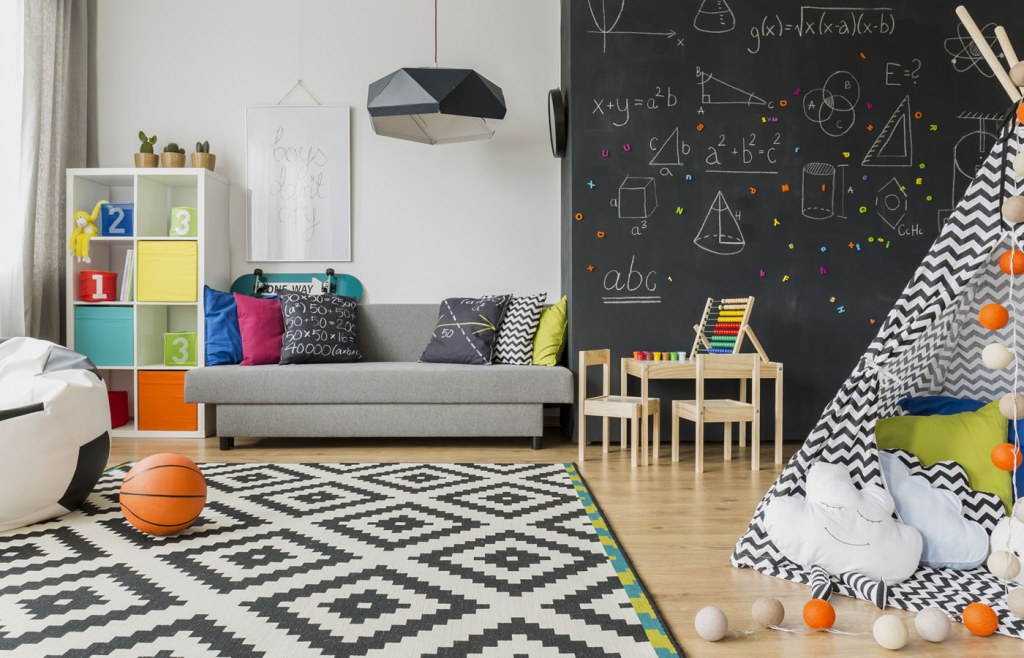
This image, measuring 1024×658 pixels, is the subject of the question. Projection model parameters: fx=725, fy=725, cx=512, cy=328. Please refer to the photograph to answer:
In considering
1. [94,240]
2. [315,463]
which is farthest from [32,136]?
[315,463]

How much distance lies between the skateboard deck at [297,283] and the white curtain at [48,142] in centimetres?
99

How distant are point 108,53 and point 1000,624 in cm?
522

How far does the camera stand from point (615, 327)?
13.0 feet

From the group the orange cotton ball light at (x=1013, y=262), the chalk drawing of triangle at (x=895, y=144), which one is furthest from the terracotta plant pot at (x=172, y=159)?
the orange cotton ball light at (x=1013, y=262)

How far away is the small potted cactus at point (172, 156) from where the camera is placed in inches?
167

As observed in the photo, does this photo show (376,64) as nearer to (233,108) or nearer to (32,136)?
(233,108)

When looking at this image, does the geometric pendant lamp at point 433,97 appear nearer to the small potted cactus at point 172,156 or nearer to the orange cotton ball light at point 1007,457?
the small potted cactus at point 172,156

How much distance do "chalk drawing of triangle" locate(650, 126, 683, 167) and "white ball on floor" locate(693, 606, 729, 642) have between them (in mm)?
2836

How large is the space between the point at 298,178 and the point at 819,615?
3.88 meters

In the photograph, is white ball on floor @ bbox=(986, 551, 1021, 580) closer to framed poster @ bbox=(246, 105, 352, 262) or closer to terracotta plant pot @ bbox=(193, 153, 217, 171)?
framed poster @ bbox=(246, 105, 352, 262)

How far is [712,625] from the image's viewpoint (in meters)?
1.55

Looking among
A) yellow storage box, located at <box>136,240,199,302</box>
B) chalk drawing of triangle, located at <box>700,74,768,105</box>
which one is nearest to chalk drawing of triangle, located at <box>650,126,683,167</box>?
chalk drawing of triangle, located at <box>700,74,768,105</box>

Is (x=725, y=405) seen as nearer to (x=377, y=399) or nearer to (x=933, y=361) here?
(x=933, y=361)

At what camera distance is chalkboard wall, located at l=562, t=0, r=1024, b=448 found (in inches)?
155
